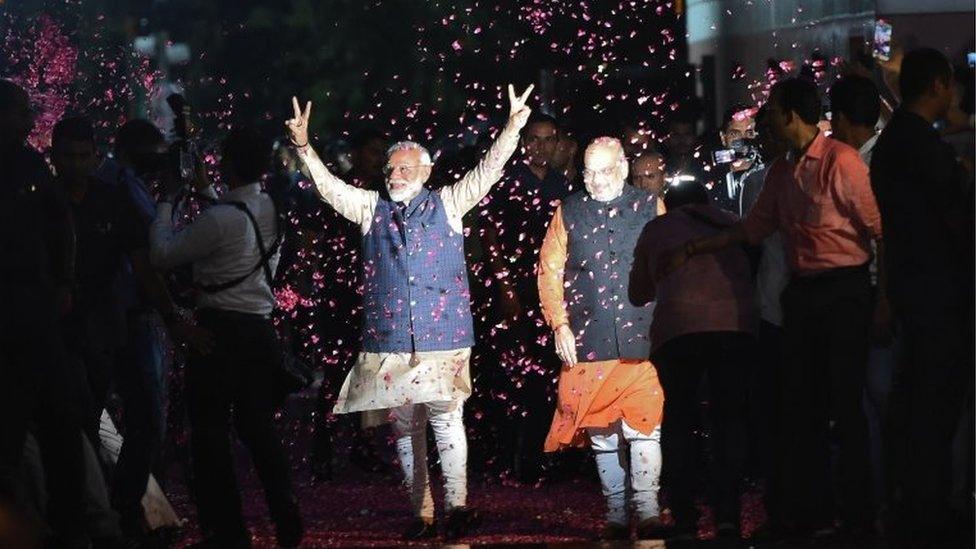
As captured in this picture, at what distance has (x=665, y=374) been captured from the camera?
10.1 meters

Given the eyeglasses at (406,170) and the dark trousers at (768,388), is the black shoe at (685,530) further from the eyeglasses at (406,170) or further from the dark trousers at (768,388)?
the eyeglasses at (406,170)

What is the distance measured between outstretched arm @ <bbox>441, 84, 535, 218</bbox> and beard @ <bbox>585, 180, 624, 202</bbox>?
466 mm

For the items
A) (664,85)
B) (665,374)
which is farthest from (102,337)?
(664,85)

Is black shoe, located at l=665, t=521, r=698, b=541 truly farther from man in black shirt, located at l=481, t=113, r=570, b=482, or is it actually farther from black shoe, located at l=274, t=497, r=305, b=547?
man in black shirt, located at l=481, t=113, r=570, b=482

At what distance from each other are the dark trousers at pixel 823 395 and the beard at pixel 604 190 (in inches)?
69.7

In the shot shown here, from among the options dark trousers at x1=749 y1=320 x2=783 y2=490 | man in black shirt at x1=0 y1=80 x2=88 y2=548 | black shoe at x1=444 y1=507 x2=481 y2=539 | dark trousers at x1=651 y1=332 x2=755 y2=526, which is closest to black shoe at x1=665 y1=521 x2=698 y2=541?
dark trousers at x1=651 y1=332 x2=755 y2=526

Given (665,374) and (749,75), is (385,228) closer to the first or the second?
(665,374)

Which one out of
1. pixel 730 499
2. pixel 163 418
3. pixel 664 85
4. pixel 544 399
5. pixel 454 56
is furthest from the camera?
pixel 454 56

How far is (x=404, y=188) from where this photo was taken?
1110cm

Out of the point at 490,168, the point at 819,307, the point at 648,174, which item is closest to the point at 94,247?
the point at 490,168

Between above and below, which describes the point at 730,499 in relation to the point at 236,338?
below

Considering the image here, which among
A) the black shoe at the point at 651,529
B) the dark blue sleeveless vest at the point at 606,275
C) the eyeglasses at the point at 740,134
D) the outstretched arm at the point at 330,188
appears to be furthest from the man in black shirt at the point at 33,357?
the eyeglasses at the point at 740,134

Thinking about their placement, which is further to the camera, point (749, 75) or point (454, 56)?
point (454, 56)

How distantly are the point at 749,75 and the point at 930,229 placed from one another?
12.9m
